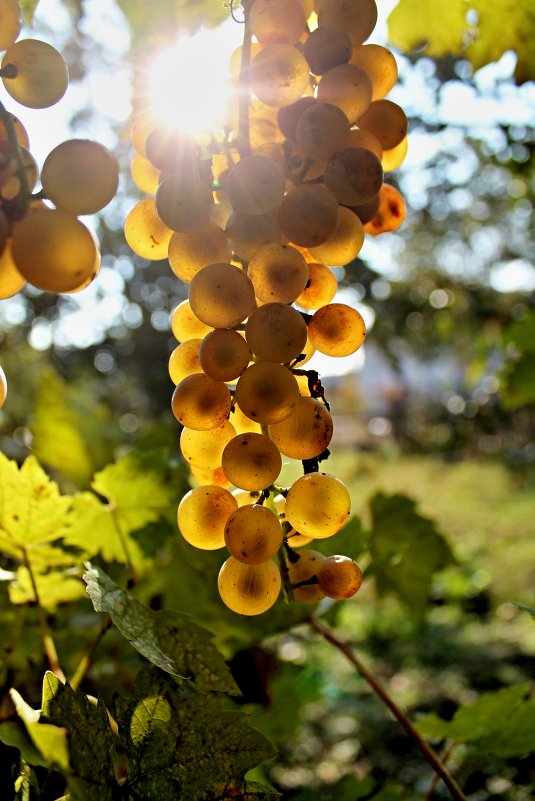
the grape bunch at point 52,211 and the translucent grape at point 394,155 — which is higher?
the translucent grape at point 394,155

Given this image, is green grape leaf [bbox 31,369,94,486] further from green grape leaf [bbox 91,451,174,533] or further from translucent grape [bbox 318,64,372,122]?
translucent grape [bbox 318,64,372,122]

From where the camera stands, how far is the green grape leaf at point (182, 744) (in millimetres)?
260

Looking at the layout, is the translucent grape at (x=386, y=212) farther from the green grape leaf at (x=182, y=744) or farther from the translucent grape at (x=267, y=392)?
the green grape leaf at (x=182, y=744)

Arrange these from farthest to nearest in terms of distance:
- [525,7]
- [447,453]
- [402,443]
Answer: [402,443], [447,453], [525,7]

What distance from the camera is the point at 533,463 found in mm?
4836

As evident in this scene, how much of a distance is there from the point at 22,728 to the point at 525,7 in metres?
0.54

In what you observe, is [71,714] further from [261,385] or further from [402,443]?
[402,443]

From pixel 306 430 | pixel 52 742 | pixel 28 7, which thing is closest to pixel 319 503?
pixel 306 430

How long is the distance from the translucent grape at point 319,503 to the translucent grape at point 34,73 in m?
0.20

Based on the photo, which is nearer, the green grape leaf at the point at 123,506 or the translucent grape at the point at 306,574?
the translucent grape at the point at 306,574

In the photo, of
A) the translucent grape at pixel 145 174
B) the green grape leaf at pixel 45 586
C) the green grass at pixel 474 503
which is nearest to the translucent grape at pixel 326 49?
the translucent grape at pixel 145 174

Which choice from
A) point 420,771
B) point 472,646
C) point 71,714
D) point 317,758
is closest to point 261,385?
point 71,714

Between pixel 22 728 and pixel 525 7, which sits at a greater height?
pixel 525 7

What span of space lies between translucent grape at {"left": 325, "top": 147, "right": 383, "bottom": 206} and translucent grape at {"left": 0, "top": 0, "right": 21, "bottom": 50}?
0.48 ft
